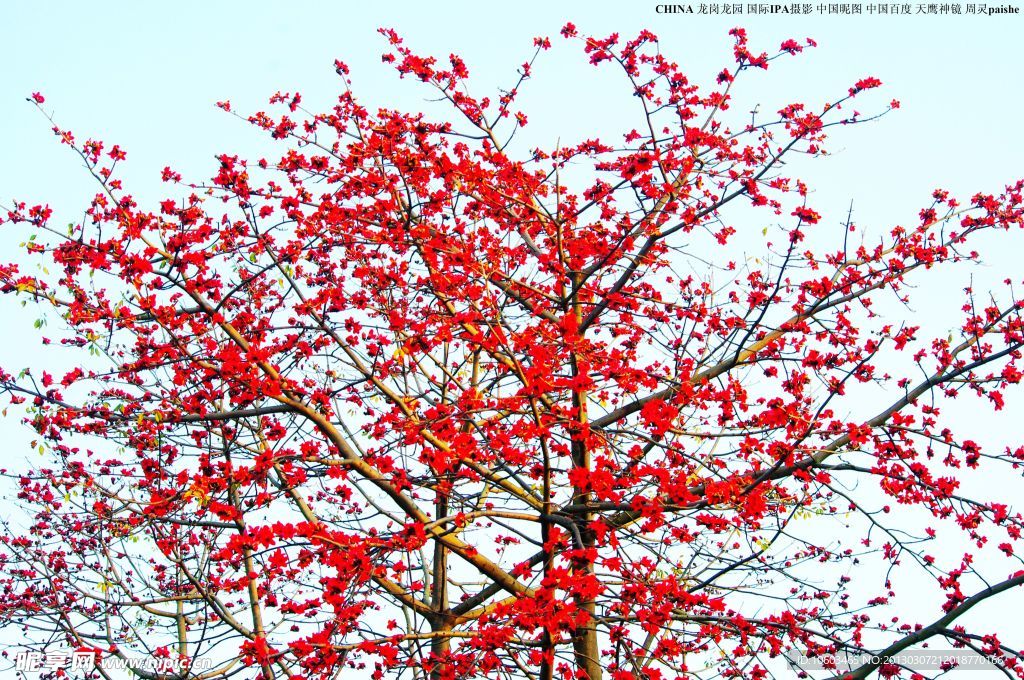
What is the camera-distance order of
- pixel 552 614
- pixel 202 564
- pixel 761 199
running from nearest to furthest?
pixel 552 614
pixel 761 199
pixel 202 564

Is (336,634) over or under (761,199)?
under

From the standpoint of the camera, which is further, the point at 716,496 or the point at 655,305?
the point at 655,305

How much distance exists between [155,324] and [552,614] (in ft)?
14.0

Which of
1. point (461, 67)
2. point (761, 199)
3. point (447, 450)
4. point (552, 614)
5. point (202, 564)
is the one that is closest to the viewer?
point (552, 614)

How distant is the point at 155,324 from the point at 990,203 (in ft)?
25.0

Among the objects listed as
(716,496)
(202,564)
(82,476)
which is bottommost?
(716,496)

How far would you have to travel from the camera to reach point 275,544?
6727mm

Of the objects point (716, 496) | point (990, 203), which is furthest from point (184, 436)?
point (990, 203)

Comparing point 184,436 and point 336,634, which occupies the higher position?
point 184,436

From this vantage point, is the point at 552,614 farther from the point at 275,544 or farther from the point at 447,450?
the point at 275,544

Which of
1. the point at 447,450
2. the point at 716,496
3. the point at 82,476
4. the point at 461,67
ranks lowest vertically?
the point at 716,496

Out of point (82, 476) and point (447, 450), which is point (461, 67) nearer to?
point (447, 450)

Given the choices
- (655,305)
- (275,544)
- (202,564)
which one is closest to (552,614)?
(275,544)

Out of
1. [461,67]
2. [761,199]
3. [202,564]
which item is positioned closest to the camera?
[761,199]
